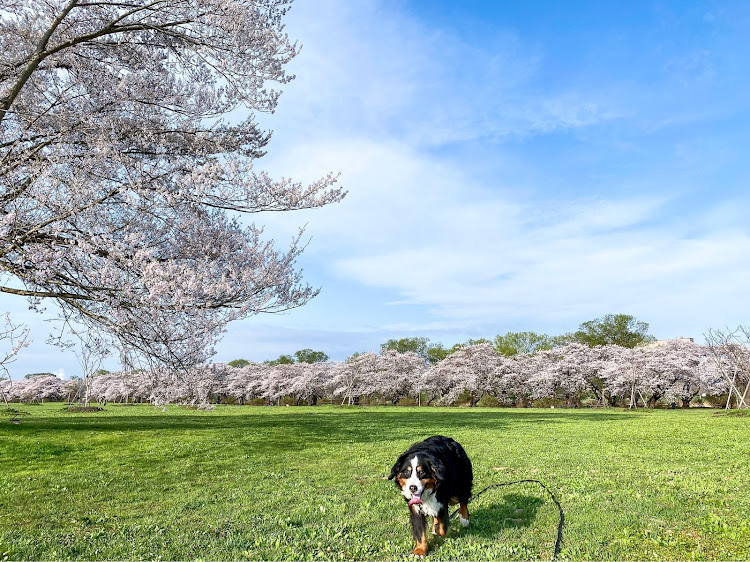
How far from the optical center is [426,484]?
16.7 ft

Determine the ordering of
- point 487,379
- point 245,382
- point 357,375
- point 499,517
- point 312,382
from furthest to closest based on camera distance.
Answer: point 245,382 < point 312,382 < point 357,375 < point 487,379 < point 499,517

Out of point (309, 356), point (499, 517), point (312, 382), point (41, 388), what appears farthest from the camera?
point (309, 356)

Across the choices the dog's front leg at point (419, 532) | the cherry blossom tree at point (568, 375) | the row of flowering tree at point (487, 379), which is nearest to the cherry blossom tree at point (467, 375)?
the row of flowering tree at point (487, 379)

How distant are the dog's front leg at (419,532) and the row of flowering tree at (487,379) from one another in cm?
4749

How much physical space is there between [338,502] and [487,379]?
5702cm

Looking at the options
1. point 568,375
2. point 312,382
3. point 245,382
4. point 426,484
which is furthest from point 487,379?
point 426,484

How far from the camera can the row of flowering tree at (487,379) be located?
55.1 m

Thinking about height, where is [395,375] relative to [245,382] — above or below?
above

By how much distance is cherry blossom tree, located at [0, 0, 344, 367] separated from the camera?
39.9 ft

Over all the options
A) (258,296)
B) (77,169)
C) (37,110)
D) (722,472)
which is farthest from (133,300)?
(722,472)

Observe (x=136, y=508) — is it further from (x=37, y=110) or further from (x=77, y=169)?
(x=37, y=110)

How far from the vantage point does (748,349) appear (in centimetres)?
4350

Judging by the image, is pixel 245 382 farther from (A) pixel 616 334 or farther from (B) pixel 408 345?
(A) pixel 616 334

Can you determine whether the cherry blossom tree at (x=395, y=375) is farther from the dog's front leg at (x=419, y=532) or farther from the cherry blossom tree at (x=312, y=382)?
the dog's front leg at (x=419, y=532)
